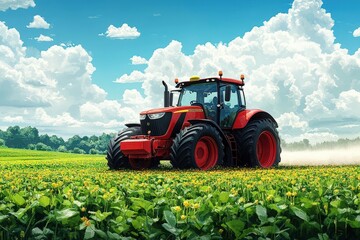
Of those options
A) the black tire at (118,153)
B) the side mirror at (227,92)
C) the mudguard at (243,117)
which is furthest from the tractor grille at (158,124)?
the mudguard at (243,117)

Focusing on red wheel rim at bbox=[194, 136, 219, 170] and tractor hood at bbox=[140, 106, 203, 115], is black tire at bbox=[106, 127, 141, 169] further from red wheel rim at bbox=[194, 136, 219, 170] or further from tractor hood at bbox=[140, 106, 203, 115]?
red wheel rim at bbox=[194, 136, 219, 170]

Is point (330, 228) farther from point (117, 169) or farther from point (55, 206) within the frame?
point (117, 169)

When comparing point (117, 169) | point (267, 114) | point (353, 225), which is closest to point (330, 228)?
point (353, 225)

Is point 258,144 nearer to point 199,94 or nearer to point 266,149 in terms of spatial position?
point 266,149

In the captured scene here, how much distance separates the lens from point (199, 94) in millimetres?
16953

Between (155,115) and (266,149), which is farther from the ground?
(155,115)

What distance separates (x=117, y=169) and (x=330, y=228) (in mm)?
12207

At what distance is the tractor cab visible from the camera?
54.6ft

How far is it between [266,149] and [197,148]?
3845 mm

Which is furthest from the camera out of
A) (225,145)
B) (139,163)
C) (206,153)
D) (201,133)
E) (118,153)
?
(139,163)

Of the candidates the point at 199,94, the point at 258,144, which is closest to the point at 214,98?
the point at 199,94

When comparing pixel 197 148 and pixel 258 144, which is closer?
pixel 197 148

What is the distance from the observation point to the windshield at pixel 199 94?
55.0ft

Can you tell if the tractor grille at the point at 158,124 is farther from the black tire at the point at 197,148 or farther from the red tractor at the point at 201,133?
the black tire at the point at 197,148
